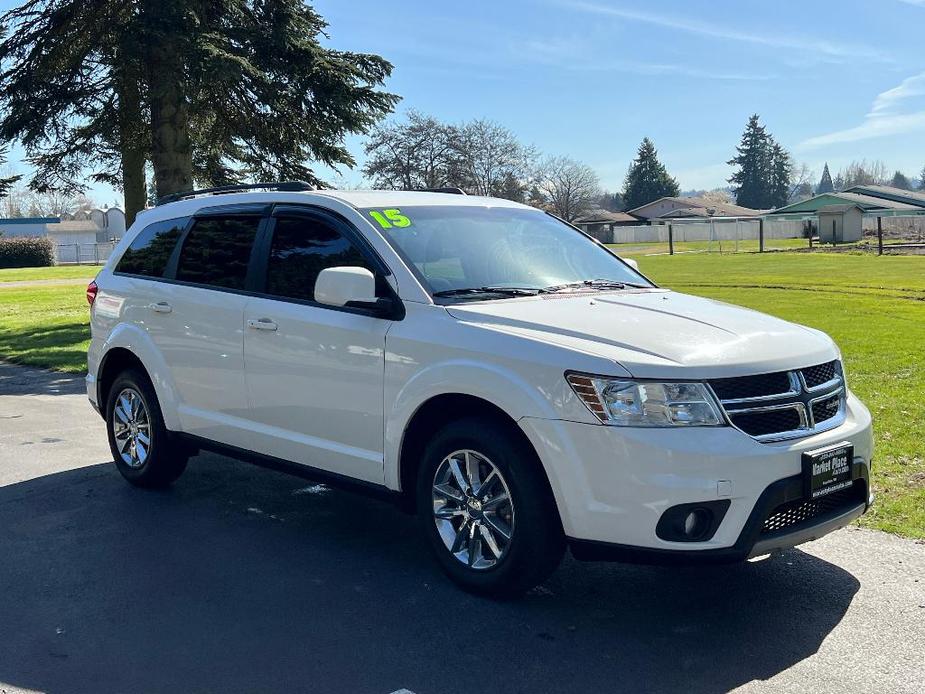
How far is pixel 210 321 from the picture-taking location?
231 inches

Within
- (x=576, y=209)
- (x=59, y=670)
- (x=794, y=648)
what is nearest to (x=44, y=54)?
(x=59, y=670)

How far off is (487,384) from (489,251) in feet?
3.96

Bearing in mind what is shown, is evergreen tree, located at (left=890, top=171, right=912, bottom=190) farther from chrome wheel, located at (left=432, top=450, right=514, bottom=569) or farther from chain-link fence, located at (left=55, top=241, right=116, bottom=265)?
chrome wheel, located at (left=432, top=450, right=514, bottom=569)

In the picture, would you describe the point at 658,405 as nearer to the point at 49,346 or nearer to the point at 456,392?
the point at 456,392

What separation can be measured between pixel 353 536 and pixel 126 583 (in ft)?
4.15

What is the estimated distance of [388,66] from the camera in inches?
706

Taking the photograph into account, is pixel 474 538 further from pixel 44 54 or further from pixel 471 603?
pixel 44 54

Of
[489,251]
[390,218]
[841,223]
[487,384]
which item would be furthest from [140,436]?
[841,223]

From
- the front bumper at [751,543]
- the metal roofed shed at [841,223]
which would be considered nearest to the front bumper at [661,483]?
the front bumper at [751,543]

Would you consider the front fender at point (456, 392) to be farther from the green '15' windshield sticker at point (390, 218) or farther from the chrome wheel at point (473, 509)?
the green '15' windshield sticker at point (390, 218)

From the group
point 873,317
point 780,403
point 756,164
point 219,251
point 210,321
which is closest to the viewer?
point 780,403

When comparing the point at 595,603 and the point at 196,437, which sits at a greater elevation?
the point at 196,437

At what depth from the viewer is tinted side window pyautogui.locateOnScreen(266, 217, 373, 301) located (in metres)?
5.28

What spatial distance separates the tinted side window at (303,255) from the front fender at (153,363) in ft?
3.87
